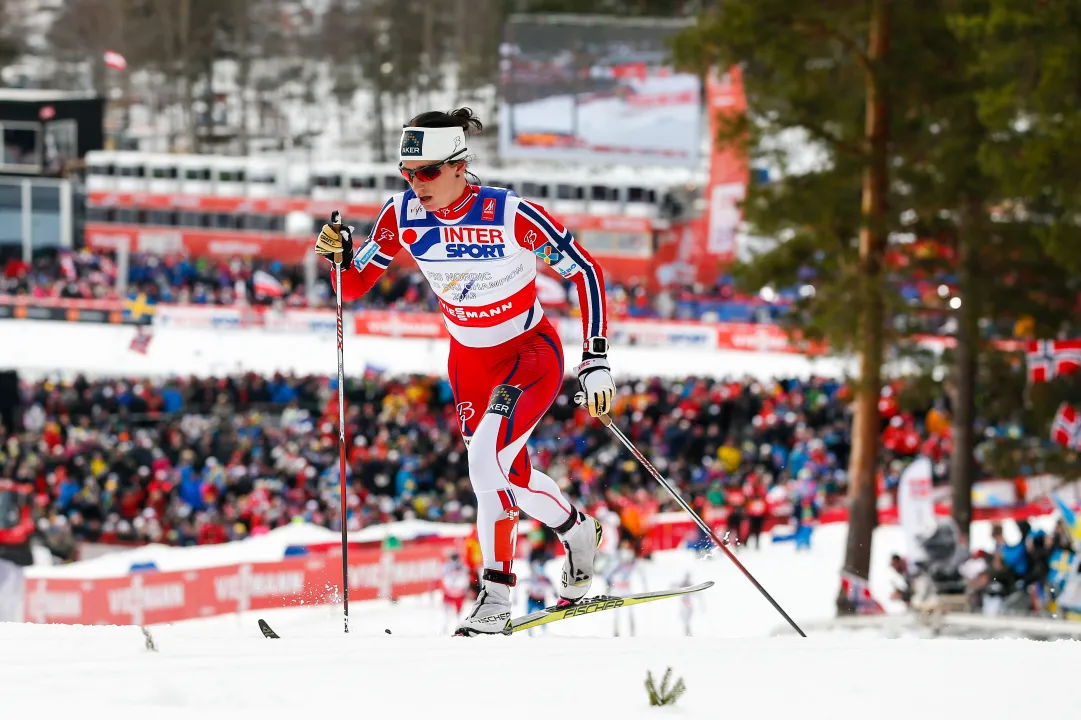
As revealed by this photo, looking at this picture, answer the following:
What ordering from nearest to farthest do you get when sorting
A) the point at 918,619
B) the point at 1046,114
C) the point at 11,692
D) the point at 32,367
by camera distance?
the point at 11,692
the point at 918,619
the point at 1046,114
the point at 32,367

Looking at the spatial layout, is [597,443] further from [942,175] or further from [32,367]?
[32,367]

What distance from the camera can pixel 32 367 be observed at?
1086 inches

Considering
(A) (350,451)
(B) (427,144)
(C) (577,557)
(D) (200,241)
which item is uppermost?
(D) (200,241)

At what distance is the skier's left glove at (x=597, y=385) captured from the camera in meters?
5.50

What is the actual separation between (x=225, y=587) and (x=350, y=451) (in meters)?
6.71

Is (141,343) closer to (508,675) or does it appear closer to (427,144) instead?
(427,144)

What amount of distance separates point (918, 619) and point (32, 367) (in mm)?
22776

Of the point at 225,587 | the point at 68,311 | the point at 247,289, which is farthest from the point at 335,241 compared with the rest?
the point at 247,289

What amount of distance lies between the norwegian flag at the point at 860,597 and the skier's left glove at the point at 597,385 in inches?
298

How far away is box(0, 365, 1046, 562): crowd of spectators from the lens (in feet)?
61.0

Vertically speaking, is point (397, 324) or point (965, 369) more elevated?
point (397, 324)

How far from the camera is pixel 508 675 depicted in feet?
12.5

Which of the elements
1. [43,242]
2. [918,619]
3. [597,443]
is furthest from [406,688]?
[43,242]

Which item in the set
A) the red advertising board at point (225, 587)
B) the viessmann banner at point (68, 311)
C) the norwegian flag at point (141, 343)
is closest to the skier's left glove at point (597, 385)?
the red advertising board at point (225, 587)
